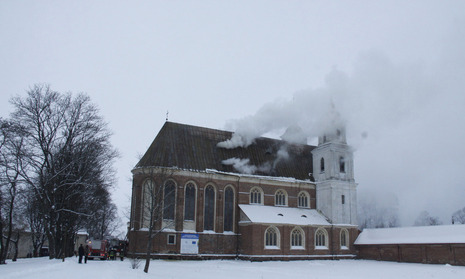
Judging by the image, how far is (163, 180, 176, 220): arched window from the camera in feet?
132

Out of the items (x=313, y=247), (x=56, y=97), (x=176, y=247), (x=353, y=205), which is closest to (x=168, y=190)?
(x=176, y=247)

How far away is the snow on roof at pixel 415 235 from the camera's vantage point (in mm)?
37094

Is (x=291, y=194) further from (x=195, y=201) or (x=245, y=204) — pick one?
(x=195, y=201)

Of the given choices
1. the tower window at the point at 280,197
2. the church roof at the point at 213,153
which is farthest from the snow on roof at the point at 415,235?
the church roof at the point at 213,153

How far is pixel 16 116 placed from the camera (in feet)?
113

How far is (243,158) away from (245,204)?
18.2 feet

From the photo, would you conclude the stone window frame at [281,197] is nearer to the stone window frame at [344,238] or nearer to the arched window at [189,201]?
the stone window frame at [344,238]

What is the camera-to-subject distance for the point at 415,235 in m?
40.8

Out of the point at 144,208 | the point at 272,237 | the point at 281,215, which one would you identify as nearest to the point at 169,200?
the point at 144,208

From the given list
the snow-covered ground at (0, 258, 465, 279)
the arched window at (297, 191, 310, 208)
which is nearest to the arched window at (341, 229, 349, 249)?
the arched window at (297, 191, 310, 208)

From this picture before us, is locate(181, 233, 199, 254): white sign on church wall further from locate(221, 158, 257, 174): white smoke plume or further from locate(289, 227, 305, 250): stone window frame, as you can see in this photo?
locate(289, 227, 305, 250): stone window frame

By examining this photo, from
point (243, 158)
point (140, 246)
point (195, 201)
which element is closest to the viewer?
point (140, 246)

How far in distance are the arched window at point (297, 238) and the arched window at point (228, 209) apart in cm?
666

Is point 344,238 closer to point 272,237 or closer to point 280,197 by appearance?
point 280,197
